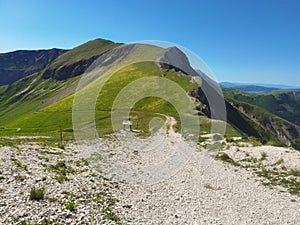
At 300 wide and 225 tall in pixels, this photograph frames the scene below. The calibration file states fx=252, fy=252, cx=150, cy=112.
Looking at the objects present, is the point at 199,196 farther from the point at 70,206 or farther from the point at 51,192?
the point at 51,192

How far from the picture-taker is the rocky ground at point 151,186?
55.7ft

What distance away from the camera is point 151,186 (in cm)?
2538

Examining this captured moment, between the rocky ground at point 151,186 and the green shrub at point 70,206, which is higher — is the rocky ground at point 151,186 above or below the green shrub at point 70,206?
below

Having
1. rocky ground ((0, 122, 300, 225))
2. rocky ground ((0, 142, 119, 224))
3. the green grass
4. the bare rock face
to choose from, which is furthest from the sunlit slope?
the green grass

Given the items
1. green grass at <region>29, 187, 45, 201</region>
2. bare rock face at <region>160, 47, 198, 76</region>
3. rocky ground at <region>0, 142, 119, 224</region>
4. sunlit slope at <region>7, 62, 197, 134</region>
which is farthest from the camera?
bare rock face at <region>160, 47, 198, 76</region>

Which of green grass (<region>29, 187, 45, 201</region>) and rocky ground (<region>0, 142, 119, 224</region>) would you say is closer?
rocky ground (<region>0, 142, 119, 224</region>)

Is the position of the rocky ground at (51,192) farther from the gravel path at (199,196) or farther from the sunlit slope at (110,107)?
the sunlit slope at (110,107)

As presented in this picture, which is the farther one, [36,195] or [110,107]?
[110,107]

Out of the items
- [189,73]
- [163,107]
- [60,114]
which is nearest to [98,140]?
[163,107]

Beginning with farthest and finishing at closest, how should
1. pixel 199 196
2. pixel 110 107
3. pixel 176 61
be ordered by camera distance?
pixel 176 61
pixel 110 107
pixel 199 196

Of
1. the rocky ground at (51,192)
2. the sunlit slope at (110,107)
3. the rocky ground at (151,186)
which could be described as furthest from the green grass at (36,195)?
the sunlit slope at (110,107)

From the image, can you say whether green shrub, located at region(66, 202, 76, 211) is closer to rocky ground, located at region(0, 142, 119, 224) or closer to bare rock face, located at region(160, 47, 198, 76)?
rocky ground, located at region(0, 142, 119, 224)

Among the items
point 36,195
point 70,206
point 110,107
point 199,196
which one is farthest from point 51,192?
point 110,107

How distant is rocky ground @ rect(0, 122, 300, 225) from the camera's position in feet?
55.7
